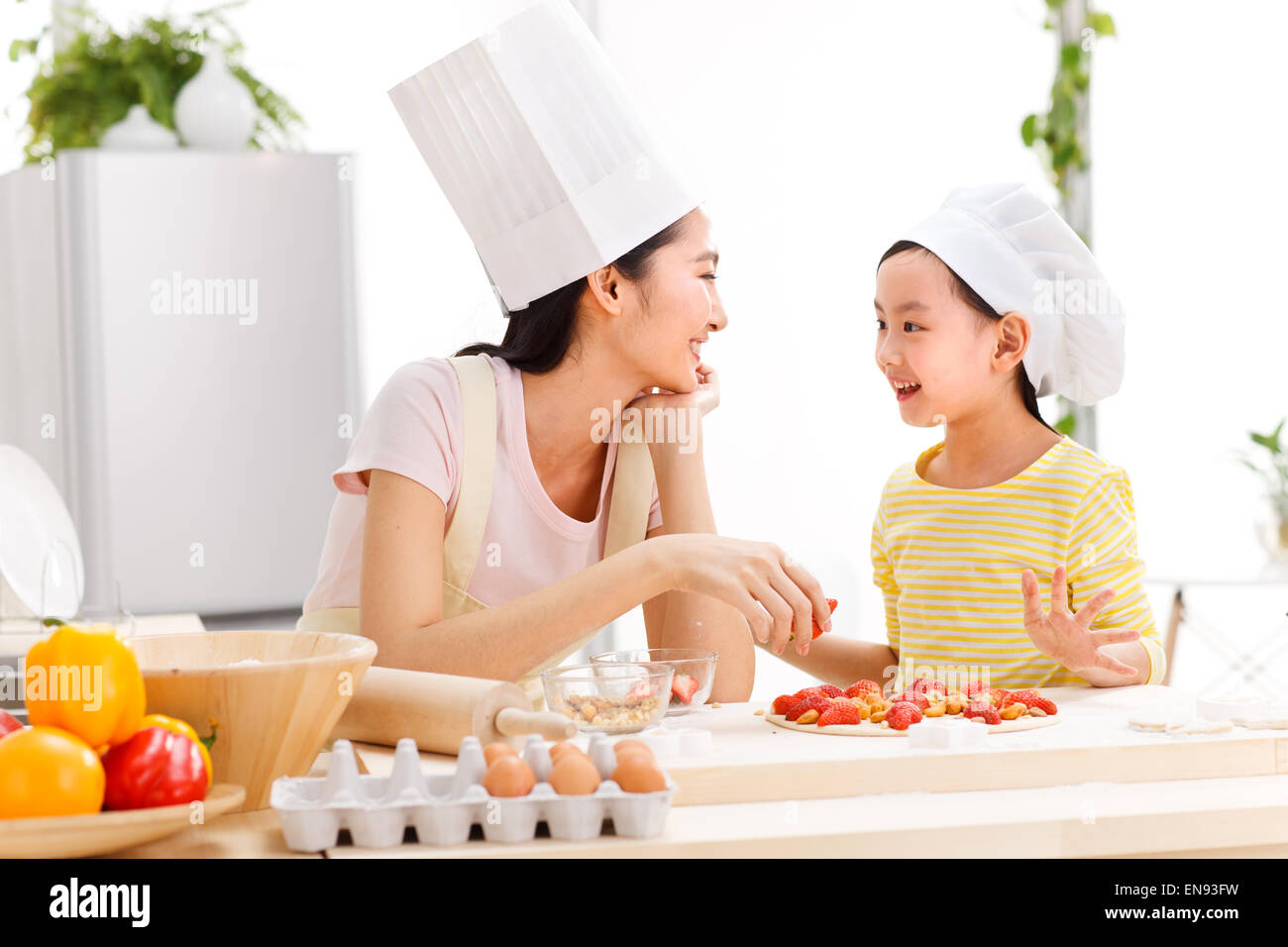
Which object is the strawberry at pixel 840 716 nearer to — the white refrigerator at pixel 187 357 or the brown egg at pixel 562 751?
the brown egg at pixel 562 751

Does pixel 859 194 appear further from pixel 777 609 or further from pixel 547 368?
pixel 777 609

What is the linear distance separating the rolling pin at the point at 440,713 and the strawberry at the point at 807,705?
0.26m

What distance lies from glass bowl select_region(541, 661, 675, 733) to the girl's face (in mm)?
778

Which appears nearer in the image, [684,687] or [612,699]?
[612,699]

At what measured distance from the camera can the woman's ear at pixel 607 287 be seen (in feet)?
5.77

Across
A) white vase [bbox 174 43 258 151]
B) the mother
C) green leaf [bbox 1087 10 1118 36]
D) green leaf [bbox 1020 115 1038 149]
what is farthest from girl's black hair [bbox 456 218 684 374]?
green leaf [bbox 1087 10 1118 36]

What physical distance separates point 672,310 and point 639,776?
93 cm

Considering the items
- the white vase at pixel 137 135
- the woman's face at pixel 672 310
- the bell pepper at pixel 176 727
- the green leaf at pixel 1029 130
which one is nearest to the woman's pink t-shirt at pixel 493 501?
the woman's face at pixel 672 310

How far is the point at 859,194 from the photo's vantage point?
12.1 feet

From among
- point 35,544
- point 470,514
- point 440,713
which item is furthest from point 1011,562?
point 35,544

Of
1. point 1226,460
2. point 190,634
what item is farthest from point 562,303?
point 1226,460

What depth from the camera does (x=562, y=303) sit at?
1793 millimetres

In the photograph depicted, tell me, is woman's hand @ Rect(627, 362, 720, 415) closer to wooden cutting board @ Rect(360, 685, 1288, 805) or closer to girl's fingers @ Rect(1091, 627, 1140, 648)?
girl's fingers @ Rect(1091, 627, 1140, 648)
